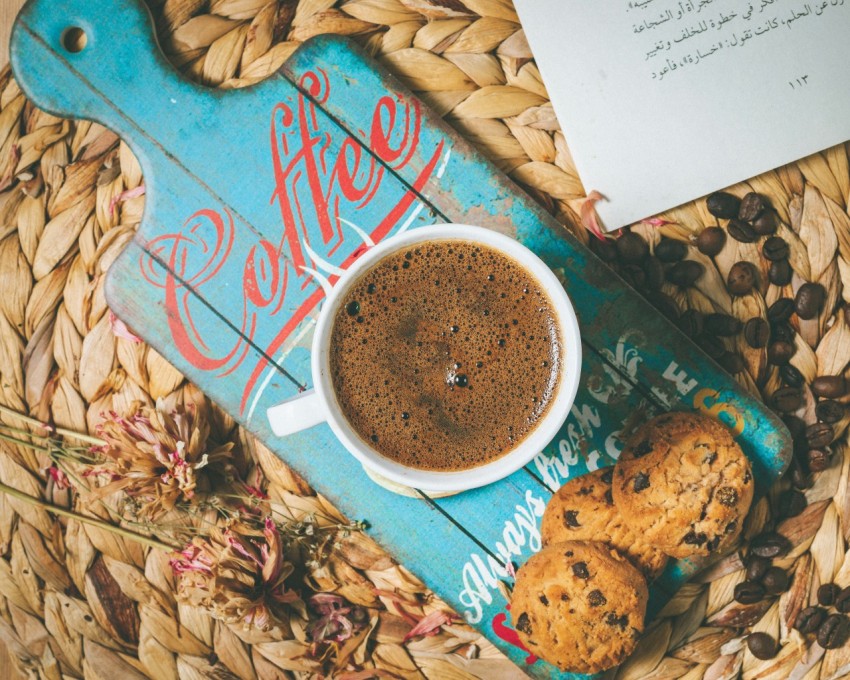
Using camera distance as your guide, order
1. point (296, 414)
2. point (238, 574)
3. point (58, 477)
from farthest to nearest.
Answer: point (58, 477) < point (238, 574) < point (296, 414)

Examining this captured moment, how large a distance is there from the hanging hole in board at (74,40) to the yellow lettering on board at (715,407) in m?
1.09

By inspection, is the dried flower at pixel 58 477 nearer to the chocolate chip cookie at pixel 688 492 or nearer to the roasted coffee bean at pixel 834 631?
the chocolate chip cookie at pixel 688 492

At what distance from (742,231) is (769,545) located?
494 mm

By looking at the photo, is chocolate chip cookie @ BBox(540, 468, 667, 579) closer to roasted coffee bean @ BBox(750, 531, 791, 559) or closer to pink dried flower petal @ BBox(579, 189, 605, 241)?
roasted coffee bean @ BBox(750, 531, 791, 559)

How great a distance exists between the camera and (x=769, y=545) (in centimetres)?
114

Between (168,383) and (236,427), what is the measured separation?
5.1 inches

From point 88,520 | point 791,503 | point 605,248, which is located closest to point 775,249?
point 605,248

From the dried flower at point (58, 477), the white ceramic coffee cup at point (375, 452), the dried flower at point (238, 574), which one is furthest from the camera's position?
the dried flower at point (58, 477)

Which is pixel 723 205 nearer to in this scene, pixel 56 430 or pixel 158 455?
pixel 158 455

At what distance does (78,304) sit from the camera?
47.9 inches

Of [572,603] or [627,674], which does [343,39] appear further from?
[627,674]

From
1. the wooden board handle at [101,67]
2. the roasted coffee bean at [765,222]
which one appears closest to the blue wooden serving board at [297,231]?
the wooden board handle at [101,67]

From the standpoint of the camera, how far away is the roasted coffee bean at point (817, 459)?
114cm

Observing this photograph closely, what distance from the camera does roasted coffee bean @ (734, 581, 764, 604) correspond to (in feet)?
3.76
